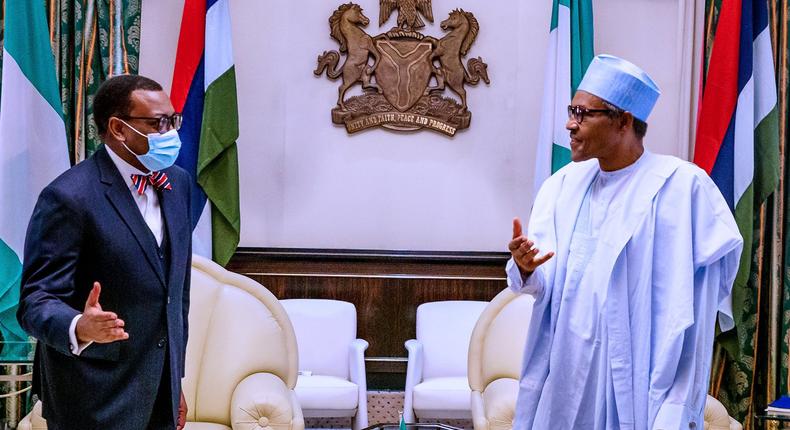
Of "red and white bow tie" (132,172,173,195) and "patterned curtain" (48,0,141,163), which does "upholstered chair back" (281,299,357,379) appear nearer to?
"patterned curtain" (48,0,141,163)

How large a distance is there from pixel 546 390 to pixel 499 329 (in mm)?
1667

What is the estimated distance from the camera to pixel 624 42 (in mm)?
5617

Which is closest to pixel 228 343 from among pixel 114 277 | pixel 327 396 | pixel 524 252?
pixel 327 396

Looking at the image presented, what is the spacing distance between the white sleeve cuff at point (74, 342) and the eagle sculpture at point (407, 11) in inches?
143

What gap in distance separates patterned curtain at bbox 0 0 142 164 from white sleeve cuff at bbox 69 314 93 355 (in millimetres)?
2998

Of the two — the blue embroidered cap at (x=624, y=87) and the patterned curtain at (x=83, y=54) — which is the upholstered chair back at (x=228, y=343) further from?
the blue embroidered cap at (x=624, y=87)

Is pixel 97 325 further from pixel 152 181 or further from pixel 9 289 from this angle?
pixel 9 289

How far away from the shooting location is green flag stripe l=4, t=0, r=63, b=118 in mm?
4586

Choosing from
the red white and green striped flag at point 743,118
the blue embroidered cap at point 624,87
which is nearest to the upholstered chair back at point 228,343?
the blue embroidered cap at point 624,87

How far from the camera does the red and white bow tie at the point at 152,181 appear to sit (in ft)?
8.19

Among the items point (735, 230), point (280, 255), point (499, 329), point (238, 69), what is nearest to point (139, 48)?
point (238, 69)

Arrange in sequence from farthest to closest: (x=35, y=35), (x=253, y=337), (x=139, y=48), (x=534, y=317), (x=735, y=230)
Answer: (x=139, y=48)
(x=35, y=35)
(x=253, y=337)
(x=534, y=317)
(x=735, y=230)

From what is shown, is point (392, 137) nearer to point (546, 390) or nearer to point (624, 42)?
point (624, 42)

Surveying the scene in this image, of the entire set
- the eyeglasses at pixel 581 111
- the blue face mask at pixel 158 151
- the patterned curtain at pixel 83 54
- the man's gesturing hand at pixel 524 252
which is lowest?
the man's gesturing hand at pixel 524 252
